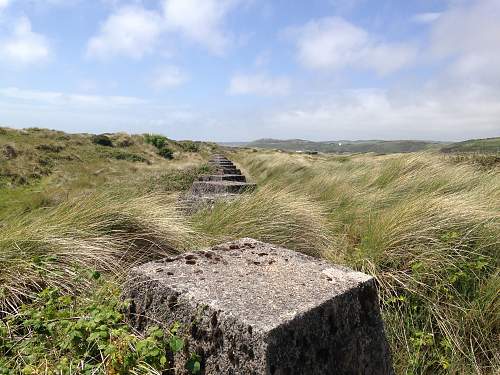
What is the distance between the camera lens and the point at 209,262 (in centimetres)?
204

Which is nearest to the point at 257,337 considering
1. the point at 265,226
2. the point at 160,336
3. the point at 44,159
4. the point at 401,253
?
the point at 160,336

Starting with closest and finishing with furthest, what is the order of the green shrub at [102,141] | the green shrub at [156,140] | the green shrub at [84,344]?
the green shrub at [84,344]
the green shrub at [102,141]
the green shrub at [156,140]

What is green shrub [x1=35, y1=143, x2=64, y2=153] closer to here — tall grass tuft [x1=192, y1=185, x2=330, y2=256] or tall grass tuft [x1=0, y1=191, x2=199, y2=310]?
tall grass tuft [x1=0, y1=191, x2=199, y2=310]

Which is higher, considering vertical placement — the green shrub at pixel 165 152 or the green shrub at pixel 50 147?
the green shrub at pixel 50 147

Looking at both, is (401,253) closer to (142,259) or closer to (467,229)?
(467,229)

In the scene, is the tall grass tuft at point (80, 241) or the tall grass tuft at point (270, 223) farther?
the tall grass tuft at point (270, 223)

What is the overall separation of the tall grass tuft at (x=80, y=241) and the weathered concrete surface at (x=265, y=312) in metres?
0.79

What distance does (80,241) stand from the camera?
274 cm

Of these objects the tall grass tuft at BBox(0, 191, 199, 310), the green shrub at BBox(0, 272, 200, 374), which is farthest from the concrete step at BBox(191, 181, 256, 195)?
the green shrub at BBox(0, 272, 200, 374)

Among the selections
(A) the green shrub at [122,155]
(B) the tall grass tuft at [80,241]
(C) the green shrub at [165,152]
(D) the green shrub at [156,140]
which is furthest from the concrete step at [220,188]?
(D) the green shrub at [156,140]

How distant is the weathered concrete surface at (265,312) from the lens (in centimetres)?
139

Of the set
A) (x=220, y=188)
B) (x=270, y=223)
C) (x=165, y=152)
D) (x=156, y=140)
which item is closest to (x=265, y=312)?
(x=270, y=223)

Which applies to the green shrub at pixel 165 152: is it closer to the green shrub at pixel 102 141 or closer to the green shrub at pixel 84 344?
the green shrub at pixel 102 141

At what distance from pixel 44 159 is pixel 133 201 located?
22.3 metres
